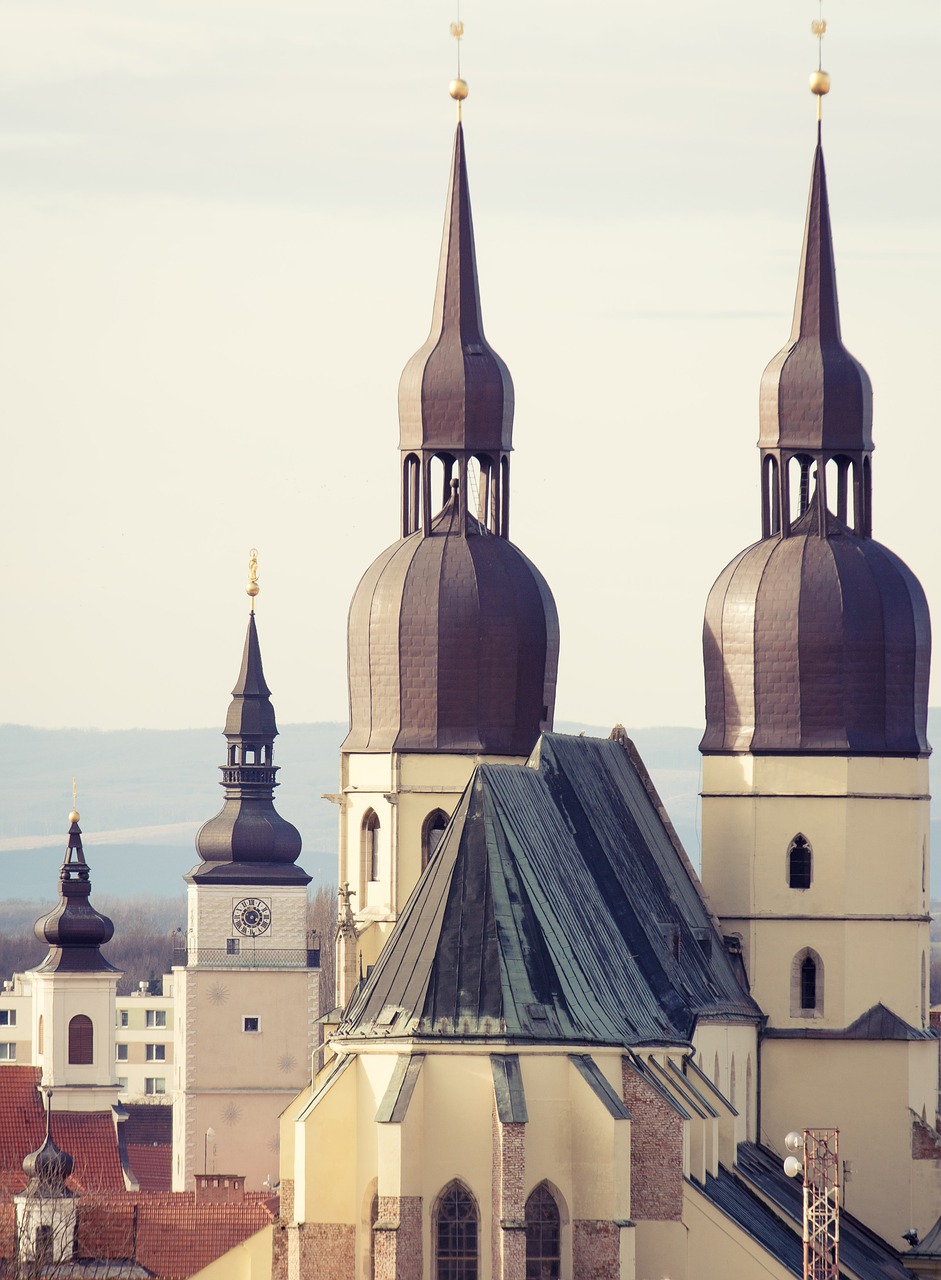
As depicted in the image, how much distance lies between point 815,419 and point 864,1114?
1502 cm

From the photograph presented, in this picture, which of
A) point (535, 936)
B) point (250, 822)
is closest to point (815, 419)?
point (535, 936)

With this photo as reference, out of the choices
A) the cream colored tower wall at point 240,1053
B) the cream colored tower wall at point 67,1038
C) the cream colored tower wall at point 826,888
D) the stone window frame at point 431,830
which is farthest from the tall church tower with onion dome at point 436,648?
the cream colored tower wall at point 240,1053

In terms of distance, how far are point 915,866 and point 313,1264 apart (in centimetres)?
2365

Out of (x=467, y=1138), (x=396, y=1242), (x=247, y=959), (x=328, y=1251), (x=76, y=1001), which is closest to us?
(x=396, y=1242)

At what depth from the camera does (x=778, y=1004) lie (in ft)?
320

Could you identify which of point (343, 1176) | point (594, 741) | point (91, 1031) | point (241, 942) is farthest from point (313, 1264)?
point (241, 942)

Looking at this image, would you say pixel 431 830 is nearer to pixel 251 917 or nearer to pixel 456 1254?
pixel 456 1254

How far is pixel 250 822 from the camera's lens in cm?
19088

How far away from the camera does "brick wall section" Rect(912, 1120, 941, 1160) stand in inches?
3812

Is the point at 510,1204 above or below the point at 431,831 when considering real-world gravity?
below

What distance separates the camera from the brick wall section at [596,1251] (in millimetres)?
77688

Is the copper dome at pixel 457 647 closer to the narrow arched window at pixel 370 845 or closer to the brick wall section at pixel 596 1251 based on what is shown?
the narrow arched window at pixel 370 845

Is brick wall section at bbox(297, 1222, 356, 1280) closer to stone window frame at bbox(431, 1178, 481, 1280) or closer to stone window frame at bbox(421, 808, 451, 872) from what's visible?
stone window frame at bbox(431, 1178, 481, 1280)

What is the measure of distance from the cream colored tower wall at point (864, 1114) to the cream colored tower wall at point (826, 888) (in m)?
0.88
